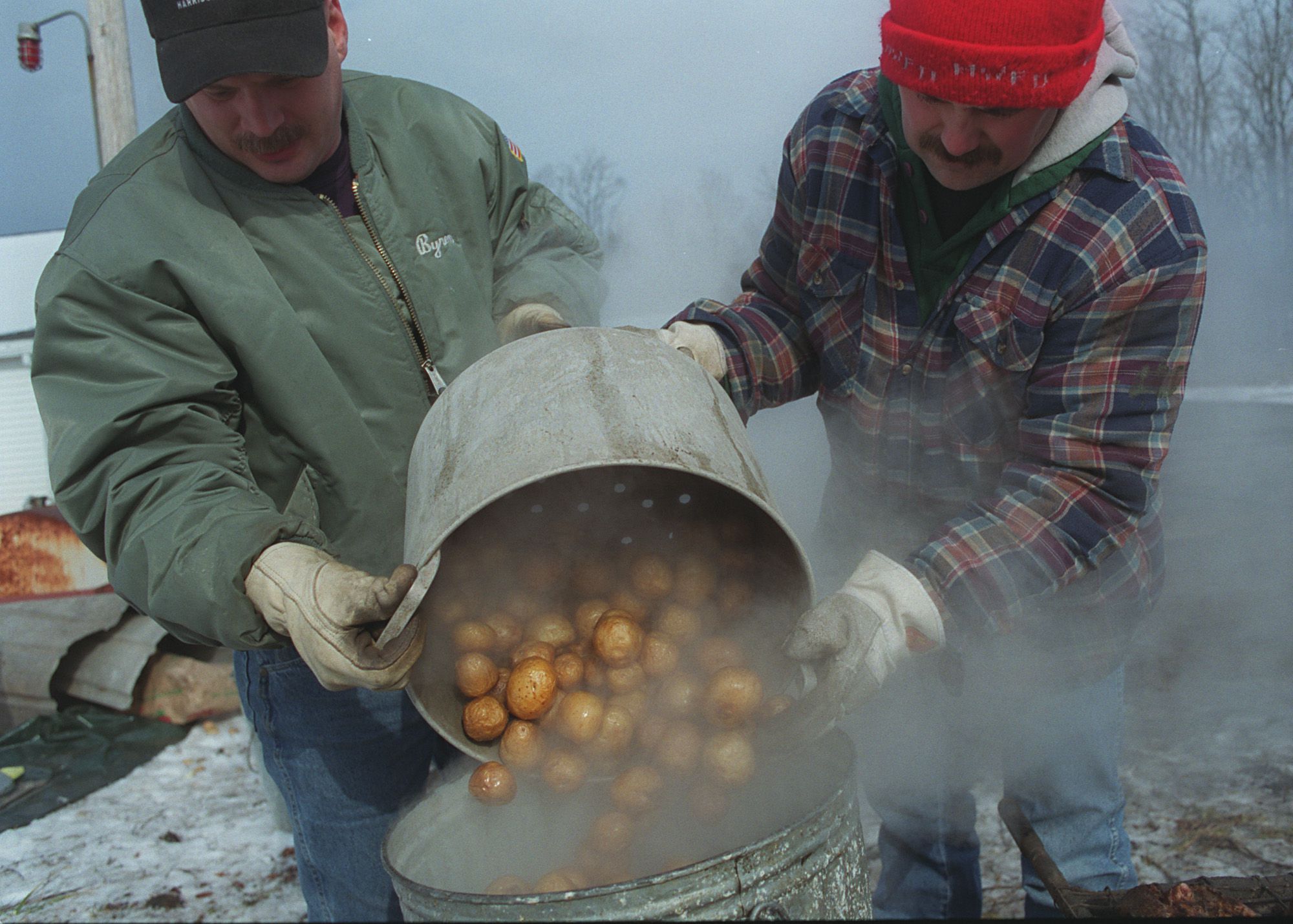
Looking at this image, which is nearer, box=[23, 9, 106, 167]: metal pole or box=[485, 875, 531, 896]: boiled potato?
box=[485, 875, 531, 896]: boiled potato

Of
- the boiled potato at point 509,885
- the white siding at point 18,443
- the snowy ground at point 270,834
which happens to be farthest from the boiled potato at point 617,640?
the white siding at point 18,443

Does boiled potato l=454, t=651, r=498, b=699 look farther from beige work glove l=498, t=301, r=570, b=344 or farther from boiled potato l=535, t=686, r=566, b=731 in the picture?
beige work glove l=498, t=301, r=570, b=344

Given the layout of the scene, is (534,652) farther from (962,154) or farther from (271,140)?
(962,154)

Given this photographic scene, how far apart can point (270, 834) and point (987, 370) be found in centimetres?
343

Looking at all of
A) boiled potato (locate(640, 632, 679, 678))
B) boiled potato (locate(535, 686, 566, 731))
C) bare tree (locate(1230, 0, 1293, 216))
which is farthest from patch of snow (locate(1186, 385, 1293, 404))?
boiled potato (locate(535, 686, 566, 731))

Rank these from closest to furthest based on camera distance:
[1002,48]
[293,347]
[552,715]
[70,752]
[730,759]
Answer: [1002,48] < [730,759] < [552,715] < [293,347] < [70,752]

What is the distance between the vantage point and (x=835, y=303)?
2.28 meters

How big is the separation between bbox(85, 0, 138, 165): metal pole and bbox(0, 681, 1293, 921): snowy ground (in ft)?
11.2

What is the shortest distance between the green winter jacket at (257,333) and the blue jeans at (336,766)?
1.24ft

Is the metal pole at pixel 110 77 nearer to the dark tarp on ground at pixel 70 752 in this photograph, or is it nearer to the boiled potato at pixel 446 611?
the dark tarp on ground at pixel 70 752

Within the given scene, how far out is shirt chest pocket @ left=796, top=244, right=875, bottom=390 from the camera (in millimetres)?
2199

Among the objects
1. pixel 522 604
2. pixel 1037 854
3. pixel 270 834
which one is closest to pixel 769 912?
pixel 522 604

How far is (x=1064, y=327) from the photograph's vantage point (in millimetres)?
1873

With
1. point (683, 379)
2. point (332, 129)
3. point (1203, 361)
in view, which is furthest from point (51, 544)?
point (1203, 361)
